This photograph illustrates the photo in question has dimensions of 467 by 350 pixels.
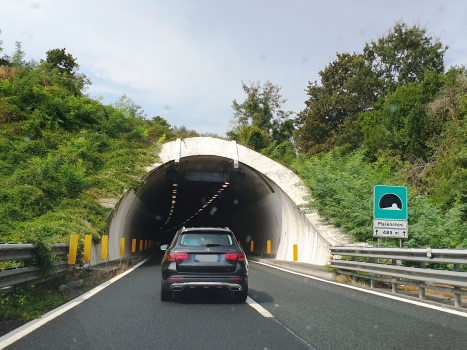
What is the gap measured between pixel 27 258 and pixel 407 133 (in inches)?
875

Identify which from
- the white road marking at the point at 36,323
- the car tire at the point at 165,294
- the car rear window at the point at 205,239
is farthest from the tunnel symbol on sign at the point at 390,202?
the white road marking at the point at 36,323

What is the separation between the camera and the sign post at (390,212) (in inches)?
469

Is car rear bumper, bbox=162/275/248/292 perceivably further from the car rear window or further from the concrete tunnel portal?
the concrete tunnel portal

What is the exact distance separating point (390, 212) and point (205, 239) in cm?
571

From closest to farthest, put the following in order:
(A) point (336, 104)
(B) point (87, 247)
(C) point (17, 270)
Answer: (C) point (17, 270) < (B) point (87, 247) < (A) point (336, 104)

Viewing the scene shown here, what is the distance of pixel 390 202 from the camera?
12.1 meters

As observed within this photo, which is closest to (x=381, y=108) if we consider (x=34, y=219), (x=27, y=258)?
(x=34, y=219)

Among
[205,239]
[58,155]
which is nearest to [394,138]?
[58,155]

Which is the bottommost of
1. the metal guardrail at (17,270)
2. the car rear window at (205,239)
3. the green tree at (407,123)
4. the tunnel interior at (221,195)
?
the metal guardrail at (17,270)

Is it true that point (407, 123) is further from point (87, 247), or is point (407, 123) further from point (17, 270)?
point (17, 270)

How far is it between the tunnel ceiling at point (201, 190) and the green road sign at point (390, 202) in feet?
42.5

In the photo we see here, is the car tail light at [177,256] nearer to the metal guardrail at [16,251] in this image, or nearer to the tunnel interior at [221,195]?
the metal guardrail at [16,251]

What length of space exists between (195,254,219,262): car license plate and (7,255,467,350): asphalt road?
82 cm

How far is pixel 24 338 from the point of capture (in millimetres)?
5305
